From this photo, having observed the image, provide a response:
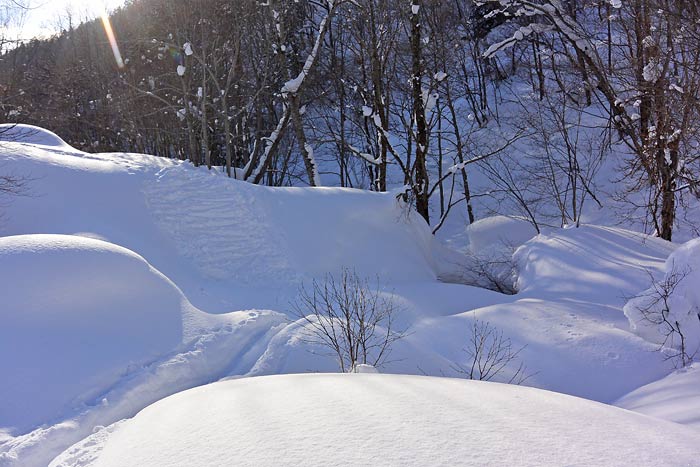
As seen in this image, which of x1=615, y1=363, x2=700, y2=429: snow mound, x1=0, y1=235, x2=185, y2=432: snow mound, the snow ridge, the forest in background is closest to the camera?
x1=615, y1=363, x2=700, y2=429: snow mound

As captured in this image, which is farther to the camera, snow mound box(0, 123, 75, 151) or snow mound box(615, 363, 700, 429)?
snow mound box(0, 123, 75, 151)

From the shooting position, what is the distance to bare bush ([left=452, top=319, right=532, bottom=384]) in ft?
25.8

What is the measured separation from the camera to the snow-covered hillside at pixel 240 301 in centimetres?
493

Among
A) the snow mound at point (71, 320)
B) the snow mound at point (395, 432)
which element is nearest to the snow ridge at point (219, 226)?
the snow mound at point (71, 320)

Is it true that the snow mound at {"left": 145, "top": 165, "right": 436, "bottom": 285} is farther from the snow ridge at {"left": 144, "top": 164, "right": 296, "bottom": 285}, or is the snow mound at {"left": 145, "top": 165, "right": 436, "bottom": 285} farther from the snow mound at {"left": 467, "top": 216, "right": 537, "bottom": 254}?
the snow mound at {"left": 467, "top": 216, "right": 537, "bottom": 254}

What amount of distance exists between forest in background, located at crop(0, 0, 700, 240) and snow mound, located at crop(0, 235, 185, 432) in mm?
7937

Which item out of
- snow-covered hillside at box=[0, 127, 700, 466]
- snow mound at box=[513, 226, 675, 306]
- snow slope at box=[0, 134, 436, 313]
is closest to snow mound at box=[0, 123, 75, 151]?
snow-covered hillside at box=[0, 127, 700, 466]

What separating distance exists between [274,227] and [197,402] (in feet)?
31.5

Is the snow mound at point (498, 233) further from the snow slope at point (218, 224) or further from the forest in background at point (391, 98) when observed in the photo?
the snow slope at point (218, 224)

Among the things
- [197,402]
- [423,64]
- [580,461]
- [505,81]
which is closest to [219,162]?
[423,64]

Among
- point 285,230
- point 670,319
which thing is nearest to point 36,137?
point 285,230

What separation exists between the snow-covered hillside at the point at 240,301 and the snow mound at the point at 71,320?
0.02 m

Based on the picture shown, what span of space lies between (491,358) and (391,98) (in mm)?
15689

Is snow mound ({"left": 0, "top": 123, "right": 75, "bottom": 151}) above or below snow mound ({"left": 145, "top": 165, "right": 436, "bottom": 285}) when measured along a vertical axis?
above
